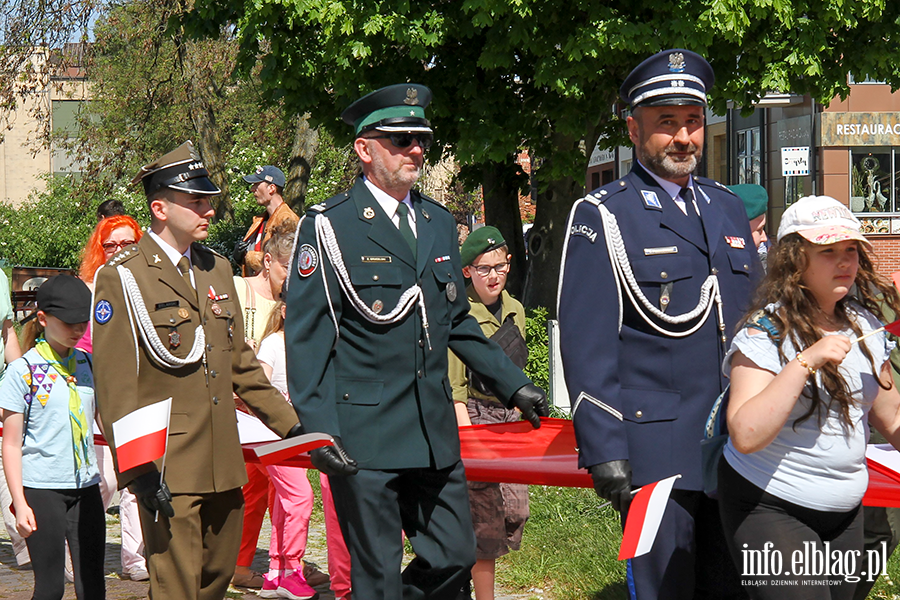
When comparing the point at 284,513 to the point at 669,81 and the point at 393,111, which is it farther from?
the point at 669,81

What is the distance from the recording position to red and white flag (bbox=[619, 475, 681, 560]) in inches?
140

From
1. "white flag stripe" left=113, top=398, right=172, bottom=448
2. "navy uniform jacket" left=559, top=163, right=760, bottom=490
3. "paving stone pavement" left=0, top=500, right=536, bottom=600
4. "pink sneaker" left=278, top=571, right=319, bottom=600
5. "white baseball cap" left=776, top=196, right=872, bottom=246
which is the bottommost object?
"paving stone pavement" left=0, top=500, right=536, bottom=600

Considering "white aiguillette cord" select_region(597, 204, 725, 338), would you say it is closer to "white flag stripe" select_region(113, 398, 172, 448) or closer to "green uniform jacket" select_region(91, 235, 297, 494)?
"green uniform jacket" select_region(91, 235, 297, 494)

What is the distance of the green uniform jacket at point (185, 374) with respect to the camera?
446 cm

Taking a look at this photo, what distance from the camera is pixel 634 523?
141 inches

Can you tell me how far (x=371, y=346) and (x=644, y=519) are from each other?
1.23 m

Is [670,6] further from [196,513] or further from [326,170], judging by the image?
[326,170]

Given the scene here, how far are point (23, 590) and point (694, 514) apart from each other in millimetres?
4455

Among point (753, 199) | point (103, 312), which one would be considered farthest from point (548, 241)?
point (103, 312)

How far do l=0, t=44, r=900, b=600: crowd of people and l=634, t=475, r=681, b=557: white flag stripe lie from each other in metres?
0.12

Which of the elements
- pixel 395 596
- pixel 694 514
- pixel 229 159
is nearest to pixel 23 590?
pixel 395 596

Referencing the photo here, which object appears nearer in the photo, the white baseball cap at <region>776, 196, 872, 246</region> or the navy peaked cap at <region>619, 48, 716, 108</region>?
the white baseball cap at <region>776, 196, 872, 246</region>

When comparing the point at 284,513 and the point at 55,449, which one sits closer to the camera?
the point at 55,449

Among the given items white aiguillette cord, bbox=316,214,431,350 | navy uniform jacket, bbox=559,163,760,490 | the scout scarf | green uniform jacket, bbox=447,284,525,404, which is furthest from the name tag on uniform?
the scout scarf
